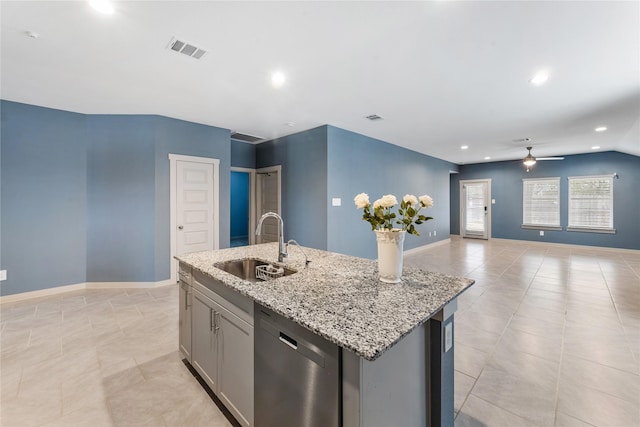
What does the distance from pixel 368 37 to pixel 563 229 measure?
8.69 meters

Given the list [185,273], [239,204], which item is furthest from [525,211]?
[185,273]

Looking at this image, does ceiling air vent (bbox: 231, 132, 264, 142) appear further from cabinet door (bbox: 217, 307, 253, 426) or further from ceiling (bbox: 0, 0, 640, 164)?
cabinet door (bbox: 217, 307, 253, 426)

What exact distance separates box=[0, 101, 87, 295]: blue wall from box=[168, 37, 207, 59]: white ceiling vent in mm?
2758

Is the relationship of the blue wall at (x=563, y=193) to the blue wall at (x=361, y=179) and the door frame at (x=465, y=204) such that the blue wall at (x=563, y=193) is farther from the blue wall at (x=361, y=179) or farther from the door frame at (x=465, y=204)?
the blue wall at (x=361, y=179)

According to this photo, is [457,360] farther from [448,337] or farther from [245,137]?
[245,137]

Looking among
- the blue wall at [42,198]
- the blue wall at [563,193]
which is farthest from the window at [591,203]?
the blue wall at [42,198]

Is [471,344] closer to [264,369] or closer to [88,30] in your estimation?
[264,369]

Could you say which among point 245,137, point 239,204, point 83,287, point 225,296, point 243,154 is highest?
point 245,137

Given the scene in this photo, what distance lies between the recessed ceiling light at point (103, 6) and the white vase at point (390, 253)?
2357 millimetres

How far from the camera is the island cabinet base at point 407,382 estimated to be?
1.00 meters

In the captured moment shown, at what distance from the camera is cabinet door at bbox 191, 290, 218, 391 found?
5.96 ft

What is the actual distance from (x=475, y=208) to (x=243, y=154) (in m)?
7.81

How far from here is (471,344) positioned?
2.55 metres

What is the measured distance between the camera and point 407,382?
4.08ft
